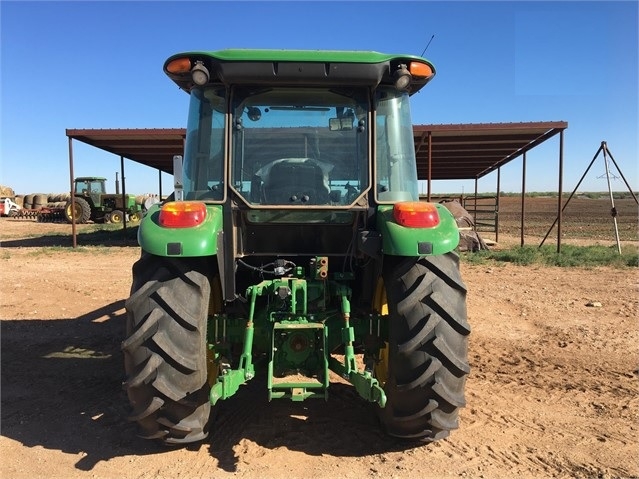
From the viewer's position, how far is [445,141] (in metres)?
13.0

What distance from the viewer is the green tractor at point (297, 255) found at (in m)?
2.88

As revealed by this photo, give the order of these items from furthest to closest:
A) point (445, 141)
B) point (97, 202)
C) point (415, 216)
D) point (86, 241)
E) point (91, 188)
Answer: point (91, 188) → point (97, 202) → point (86, 241) → point (445, 141) → point (415, 216)

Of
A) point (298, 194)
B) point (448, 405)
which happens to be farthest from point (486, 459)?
point (298, 194)

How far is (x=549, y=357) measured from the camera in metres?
5.09

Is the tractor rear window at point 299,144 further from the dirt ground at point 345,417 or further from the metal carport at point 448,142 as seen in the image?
the metal carport at point 448,142

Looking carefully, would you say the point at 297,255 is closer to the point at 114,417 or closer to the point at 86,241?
the point at 114,417

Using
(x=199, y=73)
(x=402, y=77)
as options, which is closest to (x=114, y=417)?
(x=199, y=73)

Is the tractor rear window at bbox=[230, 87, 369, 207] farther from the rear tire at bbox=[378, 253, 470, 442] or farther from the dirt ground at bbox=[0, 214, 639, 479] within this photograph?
the dirt ground at bbox=[0, 214, 639, 479]

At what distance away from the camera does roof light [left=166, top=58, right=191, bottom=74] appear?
308cm

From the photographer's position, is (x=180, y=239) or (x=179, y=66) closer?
(x=180, y=239)

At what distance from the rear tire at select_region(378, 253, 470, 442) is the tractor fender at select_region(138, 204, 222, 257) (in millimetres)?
1116

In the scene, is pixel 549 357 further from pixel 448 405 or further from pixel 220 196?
pixel 220 196

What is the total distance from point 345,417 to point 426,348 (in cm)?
111

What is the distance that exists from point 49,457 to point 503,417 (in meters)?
3.08
